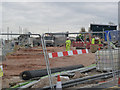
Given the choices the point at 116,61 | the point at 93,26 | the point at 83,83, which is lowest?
the point at 83,83

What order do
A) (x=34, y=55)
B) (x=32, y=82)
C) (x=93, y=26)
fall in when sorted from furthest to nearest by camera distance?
(x=93, y=26) → (x=34, y=55) → (x=32, y=82)

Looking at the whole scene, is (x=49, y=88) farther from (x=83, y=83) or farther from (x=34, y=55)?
(x=34, y=55)

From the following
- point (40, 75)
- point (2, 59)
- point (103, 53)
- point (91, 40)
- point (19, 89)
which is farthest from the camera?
point (91, 40)

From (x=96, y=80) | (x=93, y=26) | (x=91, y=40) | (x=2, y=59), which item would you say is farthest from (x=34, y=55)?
(x=93, y=26)

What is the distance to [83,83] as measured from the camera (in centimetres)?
664

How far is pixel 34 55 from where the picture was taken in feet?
57.4

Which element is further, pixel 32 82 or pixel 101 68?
pixel 101 68

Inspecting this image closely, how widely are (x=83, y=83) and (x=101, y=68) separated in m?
2.01

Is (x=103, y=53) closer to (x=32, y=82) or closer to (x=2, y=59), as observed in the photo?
(x=32, y=82)

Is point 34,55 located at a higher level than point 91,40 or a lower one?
lower

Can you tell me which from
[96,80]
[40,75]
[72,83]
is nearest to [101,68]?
[96,80]

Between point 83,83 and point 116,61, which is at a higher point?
point 116,61

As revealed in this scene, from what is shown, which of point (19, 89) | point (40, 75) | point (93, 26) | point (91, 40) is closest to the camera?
point (19, 89)

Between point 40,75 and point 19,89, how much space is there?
1.59m
